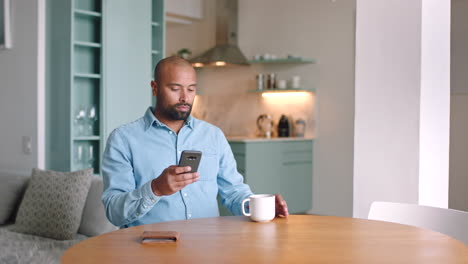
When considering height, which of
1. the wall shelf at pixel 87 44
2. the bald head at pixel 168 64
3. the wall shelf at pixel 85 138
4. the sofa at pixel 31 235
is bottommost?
the sofa at pixel 31 235

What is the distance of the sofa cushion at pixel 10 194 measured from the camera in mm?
3561

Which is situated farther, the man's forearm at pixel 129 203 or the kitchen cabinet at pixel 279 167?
the kitchen cabinet at pixel 279 167

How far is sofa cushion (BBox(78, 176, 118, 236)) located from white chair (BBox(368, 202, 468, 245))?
168 centimetres

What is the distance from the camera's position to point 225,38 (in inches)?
271

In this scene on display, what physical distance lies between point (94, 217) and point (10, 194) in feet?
2.25

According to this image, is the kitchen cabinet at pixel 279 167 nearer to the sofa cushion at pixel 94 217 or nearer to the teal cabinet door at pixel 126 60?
the teal cabinet door at pixel 126 60

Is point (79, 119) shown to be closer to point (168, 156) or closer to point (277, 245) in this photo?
point (168, 156)

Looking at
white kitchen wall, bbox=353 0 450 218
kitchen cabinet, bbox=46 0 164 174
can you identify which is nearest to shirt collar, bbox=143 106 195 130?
white kitchen wall, bbox=353 0 450 218

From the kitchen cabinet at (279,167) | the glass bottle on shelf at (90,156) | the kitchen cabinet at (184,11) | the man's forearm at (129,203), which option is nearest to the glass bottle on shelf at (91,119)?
the glass bottle on shelf at (90,156)

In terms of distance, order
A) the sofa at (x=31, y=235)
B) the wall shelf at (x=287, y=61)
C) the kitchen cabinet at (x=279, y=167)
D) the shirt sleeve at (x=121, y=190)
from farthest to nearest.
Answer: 1. the wall shelf at (x=287, y=61)
2. the kitchen cabinet at (x=279, y=167)
3. the sofa at (x=31, y=235)
4. the shirt sleeve at (x=121, y=190)

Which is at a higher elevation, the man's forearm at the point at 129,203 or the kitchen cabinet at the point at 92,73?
the kitchen cabinet at the point at 92,73

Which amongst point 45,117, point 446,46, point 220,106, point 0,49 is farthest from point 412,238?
point 220,106

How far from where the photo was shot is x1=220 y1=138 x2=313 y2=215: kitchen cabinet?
5773 mm

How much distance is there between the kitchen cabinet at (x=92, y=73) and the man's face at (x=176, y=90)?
1894 millimetres
